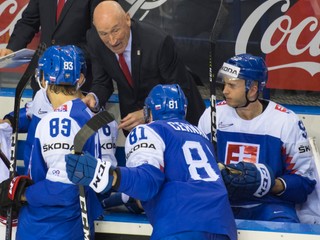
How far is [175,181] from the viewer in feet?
12.3

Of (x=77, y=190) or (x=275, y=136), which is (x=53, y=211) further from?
(x=275, y=136)

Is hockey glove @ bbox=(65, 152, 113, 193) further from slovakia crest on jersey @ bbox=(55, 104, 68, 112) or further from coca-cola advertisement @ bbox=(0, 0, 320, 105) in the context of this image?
coca-cola advertisement @ bbox=(0, 0, 320, 105)

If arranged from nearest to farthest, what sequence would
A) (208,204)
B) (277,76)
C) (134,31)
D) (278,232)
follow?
(208,204) → (278,232) → (134,31) → (277,76)

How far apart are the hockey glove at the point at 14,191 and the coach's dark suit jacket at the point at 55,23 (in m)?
1.29

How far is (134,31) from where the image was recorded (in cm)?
493

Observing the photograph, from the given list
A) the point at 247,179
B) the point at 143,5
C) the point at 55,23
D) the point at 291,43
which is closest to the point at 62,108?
the point at 247,179

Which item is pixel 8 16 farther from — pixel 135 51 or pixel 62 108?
pixel 62 108

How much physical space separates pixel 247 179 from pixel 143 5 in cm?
205

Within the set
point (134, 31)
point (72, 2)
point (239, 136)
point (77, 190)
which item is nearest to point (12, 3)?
point (72, 2)

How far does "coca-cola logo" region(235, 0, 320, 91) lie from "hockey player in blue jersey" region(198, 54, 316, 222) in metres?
1.29

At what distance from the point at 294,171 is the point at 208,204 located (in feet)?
3.18

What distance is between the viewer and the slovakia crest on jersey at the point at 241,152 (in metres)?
4.68

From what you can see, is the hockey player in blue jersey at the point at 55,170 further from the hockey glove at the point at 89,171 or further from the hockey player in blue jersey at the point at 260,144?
the hockey player in blue jersey at the point at 260,144

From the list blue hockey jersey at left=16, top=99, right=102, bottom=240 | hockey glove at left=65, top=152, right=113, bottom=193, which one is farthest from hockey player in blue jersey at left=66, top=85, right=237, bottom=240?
blue hockey jersey at left=16, top=99, right=102, bottom=240
